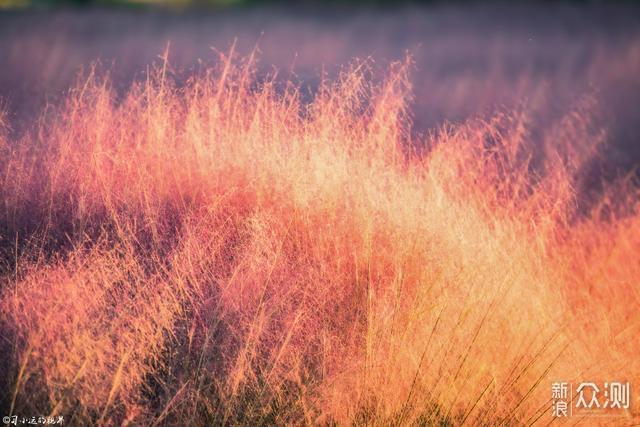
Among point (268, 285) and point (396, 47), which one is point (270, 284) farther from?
point (396, 47)

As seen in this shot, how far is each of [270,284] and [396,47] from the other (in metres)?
9.45

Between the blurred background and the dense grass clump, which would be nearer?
the dense grass clump

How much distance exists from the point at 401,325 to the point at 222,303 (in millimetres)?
596

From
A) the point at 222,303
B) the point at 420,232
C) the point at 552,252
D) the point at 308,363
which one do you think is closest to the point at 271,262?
the point at 222,303

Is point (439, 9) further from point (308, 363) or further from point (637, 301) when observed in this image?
Answer: point (308, 363)

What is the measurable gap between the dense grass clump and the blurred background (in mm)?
542

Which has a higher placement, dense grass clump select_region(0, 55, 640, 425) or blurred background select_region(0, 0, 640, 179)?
blurred background select_region(0, 0, 640, 179)

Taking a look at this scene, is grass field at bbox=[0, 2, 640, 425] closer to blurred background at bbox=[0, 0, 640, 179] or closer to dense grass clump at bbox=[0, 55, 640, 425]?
dense grass clump at bbox=[0, 55, 640, 425]

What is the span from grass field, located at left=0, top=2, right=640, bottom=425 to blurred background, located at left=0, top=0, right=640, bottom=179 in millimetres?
522

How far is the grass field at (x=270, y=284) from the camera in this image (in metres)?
1.68

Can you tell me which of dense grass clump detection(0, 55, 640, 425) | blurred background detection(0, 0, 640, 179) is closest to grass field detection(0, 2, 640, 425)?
dense grass clump detection(0, 55, 640, 425)

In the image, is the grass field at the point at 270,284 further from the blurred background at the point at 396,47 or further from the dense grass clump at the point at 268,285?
the blurred background at the point at 396,47

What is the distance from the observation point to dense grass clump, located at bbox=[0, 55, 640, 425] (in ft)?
5.51

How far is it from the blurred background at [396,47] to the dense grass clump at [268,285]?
542 millimetres
